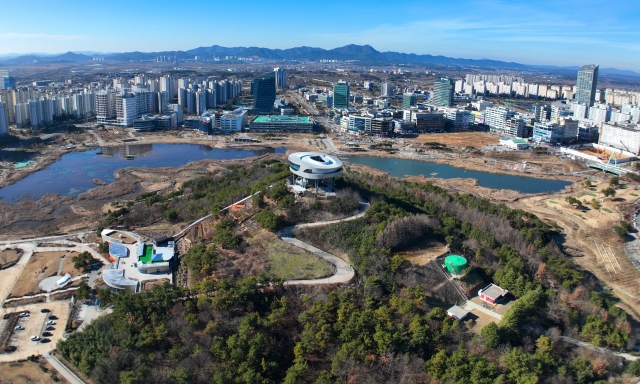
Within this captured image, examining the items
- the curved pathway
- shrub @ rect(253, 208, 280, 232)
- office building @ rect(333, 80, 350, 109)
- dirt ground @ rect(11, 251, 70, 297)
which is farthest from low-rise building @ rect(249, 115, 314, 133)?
dirt ground @ rect(11, 251, 70, 297)

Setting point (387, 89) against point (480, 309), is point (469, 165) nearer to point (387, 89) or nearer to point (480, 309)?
point (480, 309)

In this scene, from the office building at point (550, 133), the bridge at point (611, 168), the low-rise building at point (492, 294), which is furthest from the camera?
the office building at point (550, 133)

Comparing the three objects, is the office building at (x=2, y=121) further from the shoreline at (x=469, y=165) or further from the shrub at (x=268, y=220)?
the shrub at (x=268, y=220)

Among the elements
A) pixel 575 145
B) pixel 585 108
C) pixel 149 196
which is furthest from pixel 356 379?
pixel 585 108

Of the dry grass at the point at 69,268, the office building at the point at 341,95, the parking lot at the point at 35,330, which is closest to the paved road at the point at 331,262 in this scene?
the parking lot at the point at 35,330

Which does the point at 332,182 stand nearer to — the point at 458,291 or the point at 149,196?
the point at 458,291

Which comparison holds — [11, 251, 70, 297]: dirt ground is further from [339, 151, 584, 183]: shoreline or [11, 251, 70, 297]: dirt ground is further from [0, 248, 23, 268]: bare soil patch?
[339, 151, 584, 183]: shoreline
